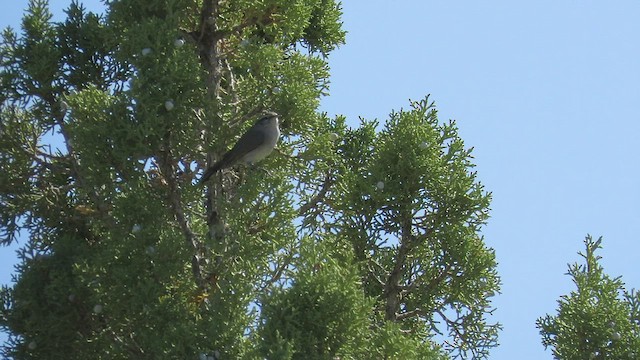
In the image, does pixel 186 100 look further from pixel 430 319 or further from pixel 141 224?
pixel 430 319

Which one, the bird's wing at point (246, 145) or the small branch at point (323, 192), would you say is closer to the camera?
the bird's wing at point (246, 145)

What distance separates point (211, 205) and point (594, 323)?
3.60 meters

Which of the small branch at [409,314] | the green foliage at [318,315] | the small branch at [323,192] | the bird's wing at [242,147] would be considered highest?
the small branch at [323,192]

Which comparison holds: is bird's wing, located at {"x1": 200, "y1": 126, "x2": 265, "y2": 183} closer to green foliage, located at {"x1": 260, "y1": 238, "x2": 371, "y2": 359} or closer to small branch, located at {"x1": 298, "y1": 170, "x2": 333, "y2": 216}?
green foliage, located at {"x1": 260, "y1": 238, "x2": 371, "y2": 359}

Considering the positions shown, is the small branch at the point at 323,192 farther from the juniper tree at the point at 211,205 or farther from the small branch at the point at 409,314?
the small branch at the point at 409,314

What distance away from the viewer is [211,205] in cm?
815

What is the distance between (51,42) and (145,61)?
82.9 inches

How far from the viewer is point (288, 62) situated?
8.84 metres

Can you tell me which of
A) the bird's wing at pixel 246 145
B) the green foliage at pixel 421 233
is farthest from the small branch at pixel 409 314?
the bird's wing at pixel 246 145

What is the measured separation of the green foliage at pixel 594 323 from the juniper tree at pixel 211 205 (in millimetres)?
632

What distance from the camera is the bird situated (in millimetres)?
7879

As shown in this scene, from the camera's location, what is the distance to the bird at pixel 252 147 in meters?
7.88

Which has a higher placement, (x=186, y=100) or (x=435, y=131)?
(x=435, y=131)

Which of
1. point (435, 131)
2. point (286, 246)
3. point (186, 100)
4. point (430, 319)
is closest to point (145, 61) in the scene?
point (186, 100)
